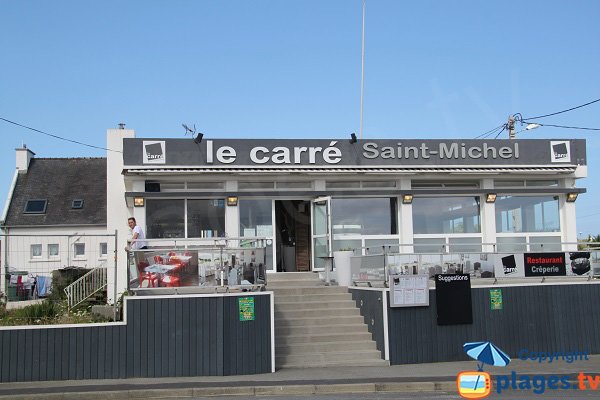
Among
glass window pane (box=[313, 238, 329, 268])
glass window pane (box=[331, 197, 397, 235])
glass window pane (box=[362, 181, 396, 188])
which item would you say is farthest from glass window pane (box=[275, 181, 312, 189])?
glass window pane (box=[362, 181, 396, 188])

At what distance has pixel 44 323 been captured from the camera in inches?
537

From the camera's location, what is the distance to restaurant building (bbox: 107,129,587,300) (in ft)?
64.6

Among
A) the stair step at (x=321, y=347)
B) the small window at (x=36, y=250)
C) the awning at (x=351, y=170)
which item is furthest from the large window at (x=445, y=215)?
the small window at (x=36, y=250)

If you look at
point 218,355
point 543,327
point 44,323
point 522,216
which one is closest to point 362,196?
point 522,216

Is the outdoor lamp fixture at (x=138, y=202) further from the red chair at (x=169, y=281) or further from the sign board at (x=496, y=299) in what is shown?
the sign board at (x=496, y=299)

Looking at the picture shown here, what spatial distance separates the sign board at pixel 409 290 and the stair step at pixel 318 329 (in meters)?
1.44

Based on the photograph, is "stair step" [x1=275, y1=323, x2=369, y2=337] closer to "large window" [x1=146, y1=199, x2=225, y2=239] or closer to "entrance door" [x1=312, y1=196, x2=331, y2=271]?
"entrance door" [x1=312, y1=196, x2=331, y2=271]

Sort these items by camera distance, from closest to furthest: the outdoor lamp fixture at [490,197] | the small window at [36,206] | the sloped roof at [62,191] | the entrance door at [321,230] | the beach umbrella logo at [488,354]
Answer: the beach umbrella logo at [488,354] < the entrance door at [321,230] < the outdoor lamp fixture at [490,197] < the sloped roof at [62,191] < the small window at [36,206]

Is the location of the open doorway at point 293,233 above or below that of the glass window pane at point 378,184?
below

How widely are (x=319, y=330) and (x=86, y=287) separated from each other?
18.4 feet

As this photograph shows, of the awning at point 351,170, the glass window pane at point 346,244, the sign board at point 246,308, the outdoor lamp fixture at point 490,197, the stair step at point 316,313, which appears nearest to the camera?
the sign board at point 246,308

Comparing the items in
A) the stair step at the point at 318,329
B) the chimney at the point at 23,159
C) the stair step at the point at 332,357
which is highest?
the chimney at the point at 23,159

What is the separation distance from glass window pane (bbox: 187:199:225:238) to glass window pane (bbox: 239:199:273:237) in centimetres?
65

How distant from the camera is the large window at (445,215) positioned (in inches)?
834
